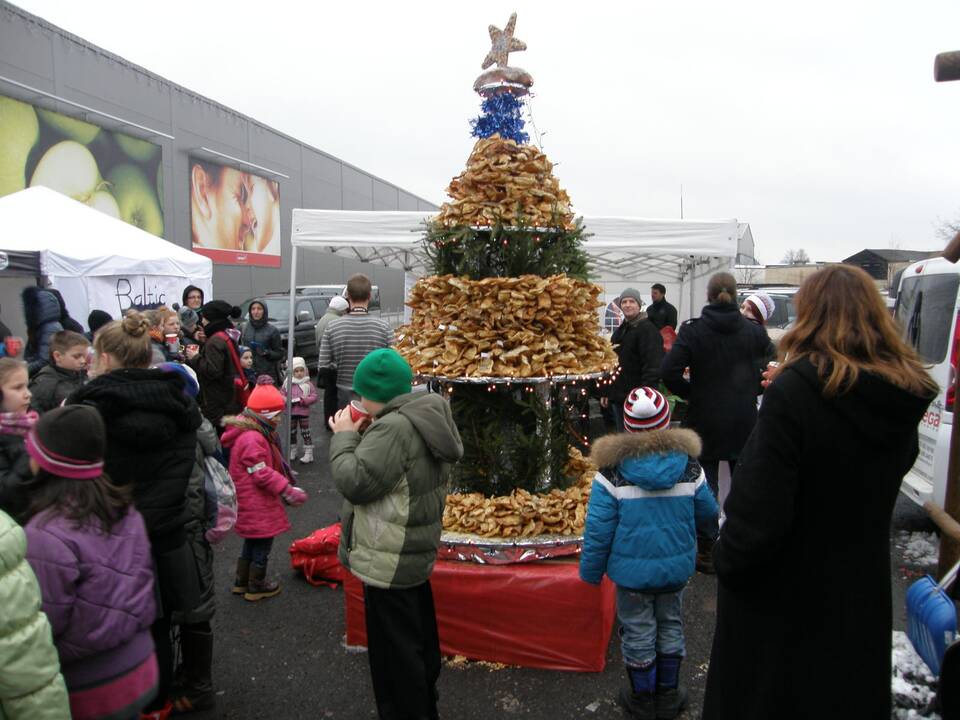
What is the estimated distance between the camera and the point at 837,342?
5.99 ft

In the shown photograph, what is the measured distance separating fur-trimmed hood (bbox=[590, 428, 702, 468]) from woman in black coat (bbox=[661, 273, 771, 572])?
5.90ft

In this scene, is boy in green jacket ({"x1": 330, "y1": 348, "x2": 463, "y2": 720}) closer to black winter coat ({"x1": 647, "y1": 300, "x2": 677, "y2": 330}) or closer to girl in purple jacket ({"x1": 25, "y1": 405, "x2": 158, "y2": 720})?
girl in purple jacket ({"x1": 25, "y1": 405, "x2": 158, "y2": 720})

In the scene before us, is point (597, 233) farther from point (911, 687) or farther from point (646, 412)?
point (911, 687)

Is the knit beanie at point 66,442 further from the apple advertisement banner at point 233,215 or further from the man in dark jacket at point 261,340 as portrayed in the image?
the apple advertisement banner at point 233,215

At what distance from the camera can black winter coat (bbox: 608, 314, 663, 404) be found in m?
6.61

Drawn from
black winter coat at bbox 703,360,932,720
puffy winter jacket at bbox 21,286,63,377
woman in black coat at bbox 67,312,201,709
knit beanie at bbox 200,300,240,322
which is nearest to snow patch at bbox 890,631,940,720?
black winter coat at bbox 703,360,932,720

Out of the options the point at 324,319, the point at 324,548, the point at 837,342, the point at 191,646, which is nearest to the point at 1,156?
the point at 324,319

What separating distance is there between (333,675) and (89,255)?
6.58 m

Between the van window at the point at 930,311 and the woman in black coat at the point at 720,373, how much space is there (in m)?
2.07

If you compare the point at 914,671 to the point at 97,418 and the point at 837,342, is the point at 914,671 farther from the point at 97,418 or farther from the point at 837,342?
the point at 97,418

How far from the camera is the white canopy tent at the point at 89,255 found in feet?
25.6

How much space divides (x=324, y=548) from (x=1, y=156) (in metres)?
13.2

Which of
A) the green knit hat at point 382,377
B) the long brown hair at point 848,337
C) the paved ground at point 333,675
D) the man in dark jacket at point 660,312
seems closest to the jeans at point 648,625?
the paved ground at point 333,675

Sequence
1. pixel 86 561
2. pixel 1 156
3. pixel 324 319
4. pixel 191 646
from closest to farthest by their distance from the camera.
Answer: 1. pixel 86 561
2. pixel 191 646
3. pixel 324 319
4. pixel 1 156
